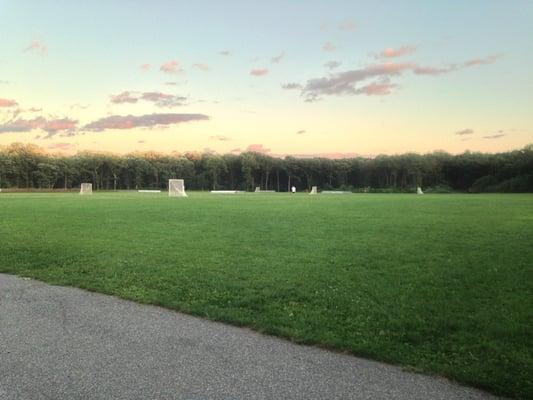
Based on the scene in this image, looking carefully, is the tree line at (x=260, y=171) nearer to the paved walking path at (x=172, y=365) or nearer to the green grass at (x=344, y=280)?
the green grass at (x=344, y=280)

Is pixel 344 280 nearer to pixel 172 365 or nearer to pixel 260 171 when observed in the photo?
pixel 172 365

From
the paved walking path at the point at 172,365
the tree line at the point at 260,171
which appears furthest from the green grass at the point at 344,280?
the tree line at the point at 260,171

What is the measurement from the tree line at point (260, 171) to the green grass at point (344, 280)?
9057 centimetres

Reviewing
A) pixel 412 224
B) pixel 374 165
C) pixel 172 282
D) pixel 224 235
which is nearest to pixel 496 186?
pixel 374 165

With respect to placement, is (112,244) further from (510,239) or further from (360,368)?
(510,239)

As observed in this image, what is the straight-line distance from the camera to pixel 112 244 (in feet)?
52.5

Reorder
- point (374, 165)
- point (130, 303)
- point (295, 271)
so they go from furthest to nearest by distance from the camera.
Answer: point (374, 165) < point (295, 271) < point (130, 303)

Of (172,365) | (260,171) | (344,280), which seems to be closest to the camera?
(172,365)

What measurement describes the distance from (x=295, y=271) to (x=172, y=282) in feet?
9.77

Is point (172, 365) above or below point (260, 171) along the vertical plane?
below

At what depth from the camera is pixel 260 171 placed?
480 ft

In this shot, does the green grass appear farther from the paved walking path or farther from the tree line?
the tree line

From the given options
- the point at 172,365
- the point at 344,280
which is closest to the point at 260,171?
the point at 344,280

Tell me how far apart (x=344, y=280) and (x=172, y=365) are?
220 inches
